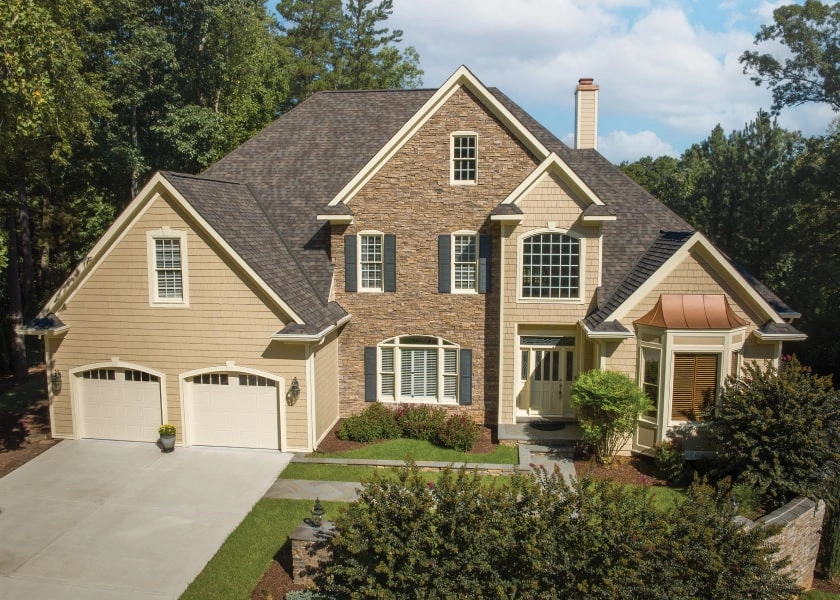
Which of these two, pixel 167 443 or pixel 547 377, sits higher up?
pixel 547 377

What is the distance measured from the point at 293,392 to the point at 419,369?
174 inches

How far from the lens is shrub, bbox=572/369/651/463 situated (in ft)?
52.1

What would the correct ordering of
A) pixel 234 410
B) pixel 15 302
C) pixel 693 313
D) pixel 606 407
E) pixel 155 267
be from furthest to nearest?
pixel 15 302, pixel 234 410, pixel 155 267, pixel 693 313, pixel 606 407

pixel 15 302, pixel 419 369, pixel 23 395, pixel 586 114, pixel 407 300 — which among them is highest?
pixel 586 114

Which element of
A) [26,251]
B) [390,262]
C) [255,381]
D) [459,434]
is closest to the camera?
[255,381]

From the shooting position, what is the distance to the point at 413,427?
1831 centimetres

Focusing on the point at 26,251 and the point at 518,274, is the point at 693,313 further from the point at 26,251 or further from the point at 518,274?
the point at 26,251

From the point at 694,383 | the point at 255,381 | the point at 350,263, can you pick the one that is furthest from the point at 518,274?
the point at 255,381

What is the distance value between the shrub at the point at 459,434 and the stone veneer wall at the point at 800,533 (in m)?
7.37

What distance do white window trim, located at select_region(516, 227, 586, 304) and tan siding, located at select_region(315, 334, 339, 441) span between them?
5758mm

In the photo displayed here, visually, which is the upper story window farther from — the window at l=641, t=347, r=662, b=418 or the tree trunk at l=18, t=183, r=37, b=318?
the tree trunk at l=18, t=183, r=37, b=318

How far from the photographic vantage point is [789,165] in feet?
86.8

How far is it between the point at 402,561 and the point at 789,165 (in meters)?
24.8

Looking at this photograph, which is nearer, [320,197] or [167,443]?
[167,443]
